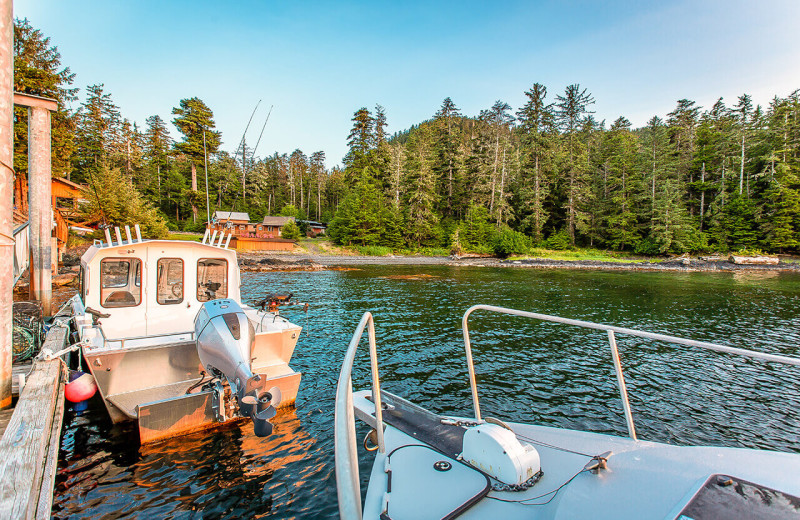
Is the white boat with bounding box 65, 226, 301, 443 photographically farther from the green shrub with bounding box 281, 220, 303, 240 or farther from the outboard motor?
the green shrub with bounding box 281, 220, 303, 240

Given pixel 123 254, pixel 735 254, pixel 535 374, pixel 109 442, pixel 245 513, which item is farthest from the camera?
pixel 735 254

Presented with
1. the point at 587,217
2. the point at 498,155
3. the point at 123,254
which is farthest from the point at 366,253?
the point at 123,254

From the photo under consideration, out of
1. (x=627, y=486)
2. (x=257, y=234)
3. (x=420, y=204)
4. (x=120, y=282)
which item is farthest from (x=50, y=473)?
(x=420, y=204)

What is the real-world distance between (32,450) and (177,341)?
2579 mm

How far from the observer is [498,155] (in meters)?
61.3

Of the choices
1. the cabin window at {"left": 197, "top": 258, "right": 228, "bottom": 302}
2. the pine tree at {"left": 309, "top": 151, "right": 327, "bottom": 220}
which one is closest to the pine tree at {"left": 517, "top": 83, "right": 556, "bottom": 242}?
the pine tree at {"left": 309, "top": 151, "right": 327, "bottom": 220}

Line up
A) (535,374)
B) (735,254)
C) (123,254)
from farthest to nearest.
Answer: (735,254), (535,374), (123,254)

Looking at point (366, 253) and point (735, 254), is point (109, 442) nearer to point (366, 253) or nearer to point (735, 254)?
point (366, 253)

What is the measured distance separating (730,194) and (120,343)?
250 ft

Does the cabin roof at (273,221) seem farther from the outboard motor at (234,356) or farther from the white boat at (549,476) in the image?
the white boat at (549,476)

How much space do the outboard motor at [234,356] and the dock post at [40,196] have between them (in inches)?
353

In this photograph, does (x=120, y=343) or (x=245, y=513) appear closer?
(x=245, y=513)

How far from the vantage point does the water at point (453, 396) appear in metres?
5.09

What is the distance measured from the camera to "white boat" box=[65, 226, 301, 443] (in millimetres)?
5680
